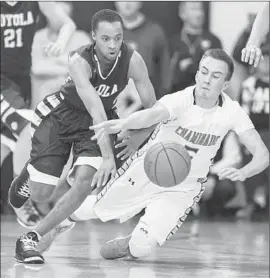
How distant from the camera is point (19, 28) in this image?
18.0 ft

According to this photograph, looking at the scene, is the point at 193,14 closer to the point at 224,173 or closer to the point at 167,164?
the point at 167,164

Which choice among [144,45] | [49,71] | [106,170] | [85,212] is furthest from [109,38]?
[49,71]

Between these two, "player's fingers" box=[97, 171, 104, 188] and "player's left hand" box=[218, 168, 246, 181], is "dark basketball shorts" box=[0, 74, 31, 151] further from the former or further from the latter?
"player's left hand" box=[218, 168, 246, 181]

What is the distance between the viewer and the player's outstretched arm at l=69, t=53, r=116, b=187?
Result: 465cm

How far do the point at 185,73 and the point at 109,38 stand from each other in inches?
92.3

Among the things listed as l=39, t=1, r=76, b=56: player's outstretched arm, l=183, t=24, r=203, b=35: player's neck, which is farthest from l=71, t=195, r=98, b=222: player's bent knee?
l=183, t=24, r=203, b=35: player's neck

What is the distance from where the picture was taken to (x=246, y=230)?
7.42 meters

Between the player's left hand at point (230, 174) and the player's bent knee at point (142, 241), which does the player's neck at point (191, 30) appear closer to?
the player's bent knee at point (142, 241)

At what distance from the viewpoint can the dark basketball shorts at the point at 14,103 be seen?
6605 mm

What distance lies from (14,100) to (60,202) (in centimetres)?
178

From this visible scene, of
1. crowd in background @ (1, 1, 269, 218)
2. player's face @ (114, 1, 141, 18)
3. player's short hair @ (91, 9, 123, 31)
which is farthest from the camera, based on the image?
player's face @ (114, 1, 141, 18)

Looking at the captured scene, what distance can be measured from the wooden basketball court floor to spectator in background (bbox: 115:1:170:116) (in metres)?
0.93

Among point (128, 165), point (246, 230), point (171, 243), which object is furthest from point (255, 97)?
point (128, 165)

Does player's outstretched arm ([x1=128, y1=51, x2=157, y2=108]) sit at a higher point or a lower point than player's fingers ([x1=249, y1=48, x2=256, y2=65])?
lower
